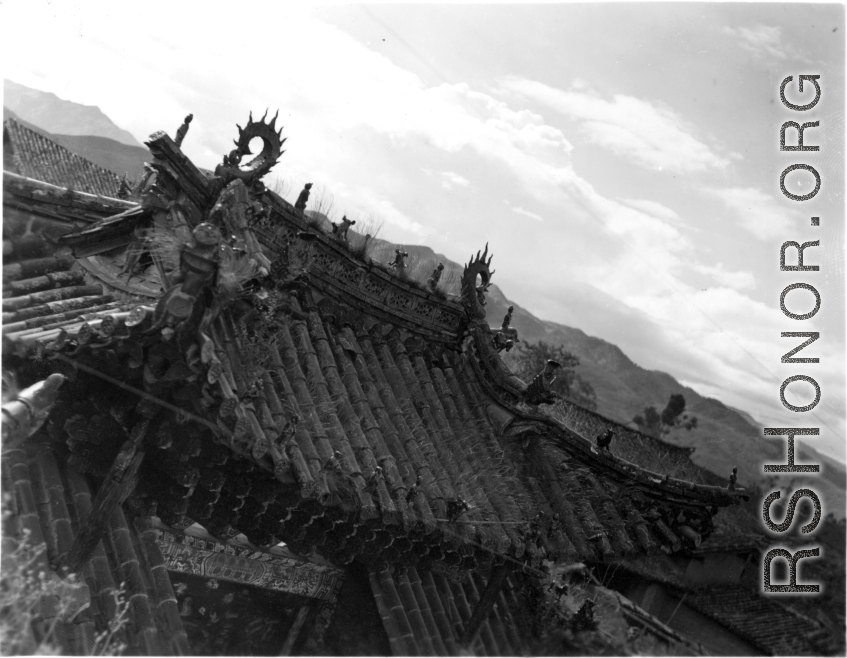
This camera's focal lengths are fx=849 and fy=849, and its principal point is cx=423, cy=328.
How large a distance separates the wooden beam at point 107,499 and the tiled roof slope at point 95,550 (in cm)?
8

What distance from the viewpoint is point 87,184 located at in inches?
1591

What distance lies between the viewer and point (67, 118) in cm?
6388

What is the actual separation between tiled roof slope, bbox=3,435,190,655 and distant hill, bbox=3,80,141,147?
177ft

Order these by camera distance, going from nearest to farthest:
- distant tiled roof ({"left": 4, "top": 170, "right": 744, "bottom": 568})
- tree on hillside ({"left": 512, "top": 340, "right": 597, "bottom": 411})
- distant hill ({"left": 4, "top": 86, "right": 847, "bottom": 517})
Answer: distant tiled roof ({"left": 4, "top": 170, "right": 744, "bottom": 568}) < tree on hillside ({"left": 512, "top": 340, "right": 597, "bottom": 411}) < distant hill ({"left": 4, "top": 86, "right": 847, "bottom": 517})

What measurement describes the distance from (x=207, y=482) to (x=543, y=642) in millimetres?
4636

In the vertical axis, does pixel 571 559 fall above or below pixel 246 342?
below

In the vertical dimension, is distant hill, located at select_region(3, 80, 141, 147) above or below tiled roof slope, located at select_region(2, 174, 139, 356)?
above

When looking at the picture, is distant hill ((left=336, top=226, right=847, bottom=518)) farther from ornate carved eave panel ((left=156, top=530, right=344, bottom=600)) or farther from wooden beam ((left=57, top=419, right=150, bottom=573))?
wooden beam ((left=57, top=419, right=150, bottom=573))

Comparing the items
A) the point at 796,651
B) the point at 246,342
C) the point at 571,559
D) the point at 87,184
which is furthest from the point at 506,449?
the point at 87,184

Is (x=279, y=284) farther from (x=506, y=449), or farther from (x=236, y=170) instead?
(x=506, y=449)

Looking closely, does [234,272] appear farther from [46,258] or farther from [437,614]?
[437,614]

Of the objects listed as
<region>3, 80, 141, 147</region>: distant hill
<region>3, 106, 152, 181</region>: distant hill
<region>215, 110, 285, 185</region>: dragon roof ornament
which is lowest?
<region>215, 110, 285, 185</region>: dragon roof ornament

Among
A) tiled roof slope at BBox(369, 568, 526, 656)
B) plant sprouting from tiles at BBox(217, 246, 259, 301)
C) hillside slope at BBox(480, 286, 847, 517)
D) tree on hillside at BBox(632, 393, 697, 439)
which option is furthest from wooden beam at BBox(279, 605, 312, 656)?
tree on hillside at BBox(632, 393, 697, 439)

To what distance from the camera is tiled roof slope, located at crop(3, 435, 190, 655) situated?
18.3 ft
